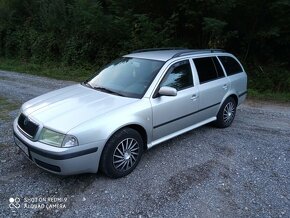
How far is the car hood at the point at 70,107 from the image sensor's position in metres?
3.78

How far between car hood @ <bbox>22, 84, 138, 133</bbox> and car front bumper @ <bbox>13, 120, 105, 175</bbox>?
10.0 inches

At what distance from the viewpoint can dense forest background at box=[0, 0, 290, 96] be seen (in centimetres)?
1023

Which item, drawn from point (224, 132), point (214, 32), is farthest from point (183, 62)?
point (214, 32)

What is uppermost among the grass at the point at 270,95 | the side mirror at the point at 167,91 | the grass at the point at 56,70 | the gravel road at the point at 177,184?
the side mirror at the point at 167,91

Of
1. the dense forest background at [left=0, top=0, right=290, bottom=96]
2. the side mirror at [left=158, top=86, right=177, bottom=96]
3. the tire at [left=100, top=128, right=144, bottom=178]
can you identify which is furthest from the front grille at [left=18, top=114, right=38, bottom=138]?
the dense forest background at [left=0, top=0, right=290, bottom=96]

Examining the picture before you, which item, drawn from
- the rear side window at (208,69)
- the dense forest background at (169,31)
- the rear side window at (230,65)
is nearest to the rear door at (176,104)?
the rear side window at (208,69)

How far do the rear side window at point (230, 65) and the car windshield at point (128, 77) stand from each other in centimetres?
180

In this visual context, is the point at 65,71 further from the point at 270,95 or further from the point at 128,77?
the point at 128,77

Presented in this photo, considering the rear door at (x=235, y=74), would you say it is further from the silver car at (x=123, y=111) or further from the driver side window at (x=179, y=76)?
the driver side window at (x=179, y=76)

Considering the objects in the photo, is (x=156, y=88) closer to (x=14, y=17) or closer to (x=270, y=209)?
(x=270, y=209)

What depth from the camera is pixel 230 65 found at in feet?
20.4

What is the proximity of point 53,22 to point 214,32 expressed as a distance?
8928 mm

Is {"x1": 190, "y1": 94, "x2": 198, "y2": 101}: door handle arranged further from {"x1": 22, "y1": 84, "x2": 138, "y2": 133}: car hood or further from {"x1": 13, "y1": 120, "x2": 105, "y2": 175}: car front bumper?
{"x1": 13, "y1": 120, "x2": 105, "y2": 175}: car front bumper

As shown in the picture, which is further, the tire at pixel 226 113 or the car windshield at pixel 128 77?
the tire at pixel 226 113
